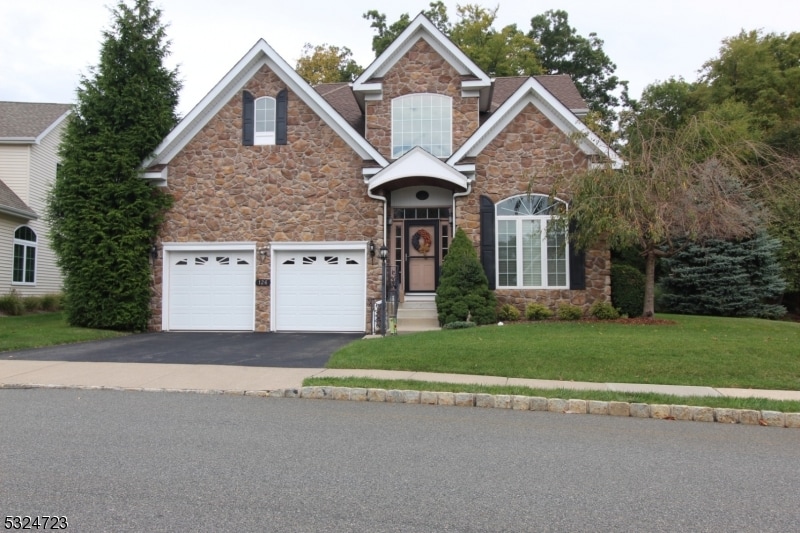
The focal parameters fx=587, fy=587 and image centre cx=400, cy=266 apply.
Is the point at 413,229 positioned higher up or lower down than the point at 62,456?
higher up

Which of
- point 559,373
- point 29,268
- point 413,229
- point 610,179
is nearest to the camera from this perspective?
point 559,373

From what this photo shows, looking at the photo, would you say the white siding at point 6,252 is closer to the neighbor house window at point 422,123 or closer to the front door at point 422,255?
the neighbor house window at point 422,123

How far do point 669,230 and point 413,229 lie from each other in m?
6.54

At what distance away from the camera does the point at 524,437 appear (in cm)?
619

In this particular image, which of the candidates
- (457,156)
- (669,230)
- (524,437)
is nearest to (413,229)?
(457,156)

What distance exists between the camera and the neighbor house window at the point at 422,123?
16.5m

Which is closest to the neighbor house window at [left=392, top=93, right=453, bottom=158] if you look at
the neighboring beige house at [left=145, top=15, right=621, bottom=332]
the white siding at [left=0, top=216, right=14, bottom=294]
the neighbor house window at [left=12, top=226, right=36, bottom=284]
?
the neighboring beige house at [left=145, top=15, right=621, bottom=332]

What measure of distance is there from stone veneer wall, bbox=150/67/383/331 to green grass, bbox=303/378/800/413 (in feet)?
23.4

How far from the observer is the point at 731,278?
1944 centimetres

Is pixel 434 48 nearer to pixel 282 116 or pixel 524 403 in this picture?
pixel 282 116

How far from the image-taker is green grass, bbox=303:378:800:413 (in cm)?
744

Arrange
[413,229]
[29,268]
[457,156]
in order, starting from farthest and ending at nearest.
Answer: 1. [29,268]
2. [413,229]
3. [457,156]

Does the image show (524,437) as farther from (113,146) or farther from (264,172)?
(113,146)

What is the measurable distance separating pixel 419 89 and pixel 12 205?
49.8 ft
